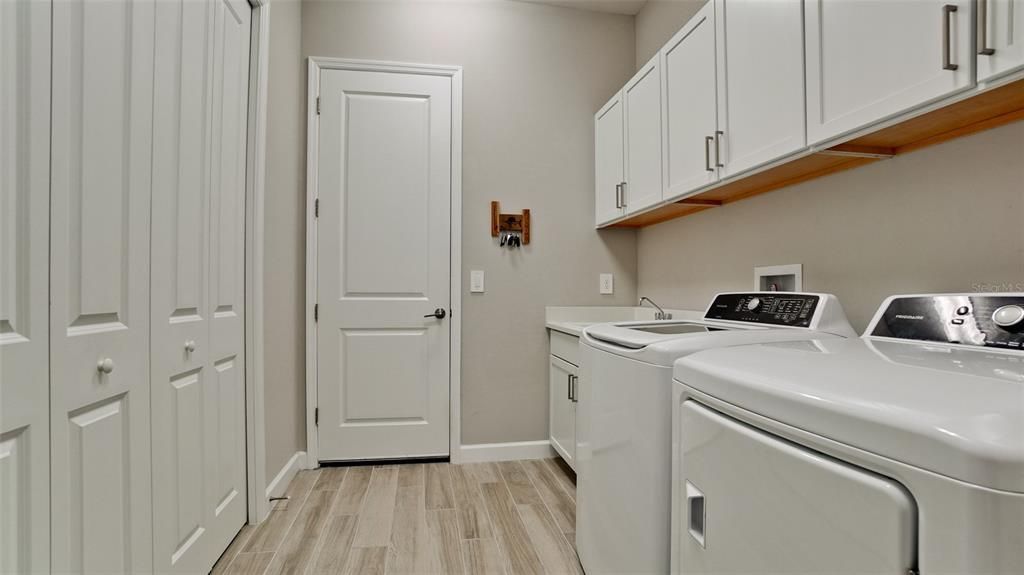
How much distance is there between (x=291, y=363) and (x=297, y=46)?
5.67 ft

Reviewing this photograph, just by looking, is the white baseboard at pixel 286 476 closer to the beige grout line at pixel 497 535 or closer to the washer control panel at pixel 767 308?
the beige grout line at pixel 497 535

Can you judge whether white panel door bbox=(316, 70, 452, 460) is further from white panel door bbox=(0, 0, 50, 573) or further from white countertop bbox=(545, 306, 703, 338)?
white panel door bbox=(0, 0, 50, 573)

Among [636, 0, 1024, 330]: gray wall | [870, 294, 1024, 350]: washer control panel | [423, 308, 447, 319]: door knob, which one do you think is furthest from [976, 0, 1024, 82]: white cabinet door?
[423, 308, 447, 319]: door knob

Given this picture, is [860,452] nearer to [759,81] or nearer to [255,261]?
[759,81]

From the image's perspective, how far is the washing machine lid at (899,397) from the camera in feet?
1.54

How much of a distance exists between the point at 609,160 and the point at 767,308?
52.9 inches

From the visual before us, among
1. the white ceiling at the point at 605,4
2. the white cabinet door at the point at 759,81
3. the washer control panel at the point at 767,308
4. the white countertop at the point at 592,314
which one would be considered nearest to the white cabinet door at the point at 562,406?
the white countertop at the point at 592,314

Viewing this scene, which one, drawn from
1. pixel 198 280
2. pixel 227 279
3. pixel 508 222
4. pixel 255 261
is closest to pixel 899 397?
pixel 198 280

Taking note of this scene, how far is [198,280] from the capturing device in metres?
1.50

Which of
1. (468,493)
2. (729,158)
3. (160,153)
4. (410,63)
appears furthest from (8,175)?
(410,63)

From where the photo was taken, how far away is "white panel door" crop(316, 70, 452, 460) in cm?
258

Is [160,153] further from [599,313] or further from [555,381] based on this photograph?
[599,313]

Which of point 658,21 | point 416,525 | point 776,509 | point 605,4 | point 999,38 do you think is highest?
point 605,4

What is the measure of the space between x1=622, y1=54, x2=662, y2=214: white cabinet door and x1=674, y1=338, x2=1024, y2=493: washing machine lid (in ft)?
4.10
